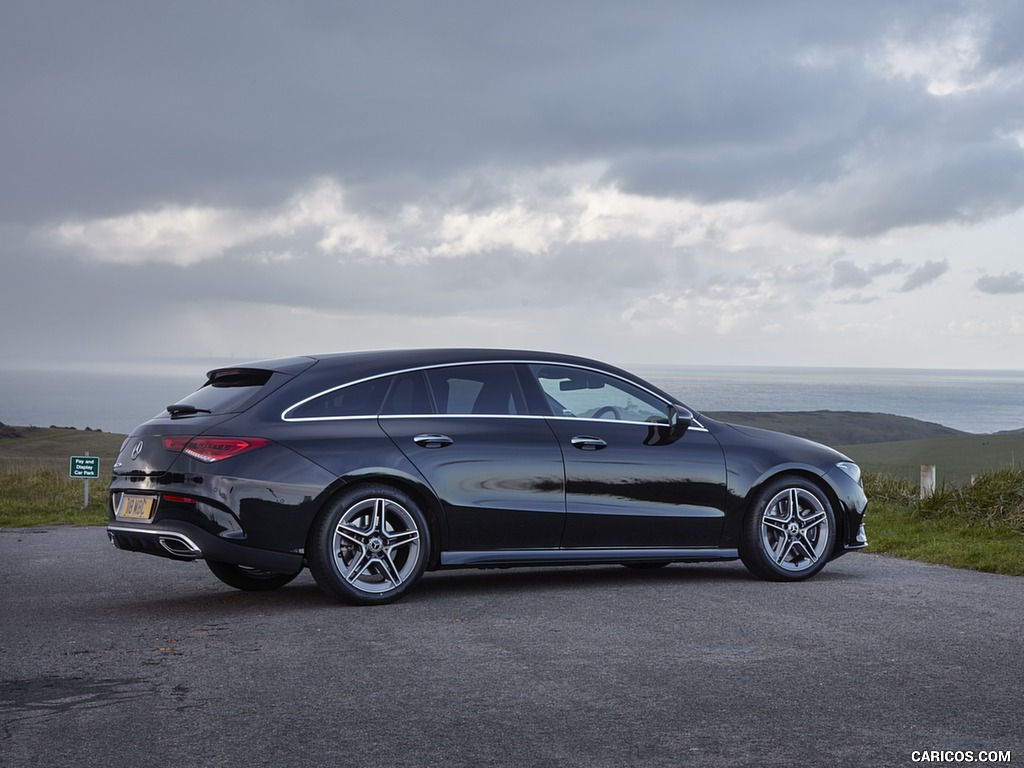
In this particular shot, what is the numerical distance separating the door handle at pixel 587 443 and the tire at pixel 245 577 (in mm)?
2276

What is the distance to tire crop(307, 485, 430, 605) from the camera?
7.59 metres

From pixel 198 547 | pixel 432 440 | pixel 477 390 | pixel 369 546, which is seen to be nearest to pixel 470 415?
pixel 477 390

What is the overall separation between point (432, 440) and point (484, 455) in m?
0.38

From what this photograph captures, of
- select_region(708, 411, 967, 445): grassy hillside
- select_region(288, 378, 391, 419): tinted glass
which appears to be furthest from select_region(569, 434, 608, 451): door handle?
select_region(708, 411, 967, 445): grassy hillside

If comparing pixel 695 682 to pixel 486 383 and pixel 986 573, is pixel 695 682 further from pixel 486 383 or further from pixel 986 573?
pixel 986 573

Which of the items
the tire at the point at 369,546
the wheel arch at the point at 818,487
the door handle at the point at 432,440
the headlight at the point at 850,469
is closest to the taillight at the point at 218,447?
the tire at the point at 369,546

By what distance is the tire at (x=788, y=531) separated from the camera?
351 inches

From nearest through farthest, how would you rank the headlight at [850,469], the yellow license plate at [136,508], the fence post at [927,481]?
the yellow license plate at [136,508], the headlight at [850,469], the fence post at [927,481]

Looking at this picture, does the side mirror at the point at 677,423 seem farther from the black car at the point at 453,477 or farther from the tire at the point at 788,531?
the tire at the point at 788,531

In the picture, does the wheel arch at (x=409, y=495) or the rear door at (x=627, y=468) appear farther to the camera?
the rear door at (x=627, y=468)

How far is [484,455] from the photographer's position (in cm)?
811

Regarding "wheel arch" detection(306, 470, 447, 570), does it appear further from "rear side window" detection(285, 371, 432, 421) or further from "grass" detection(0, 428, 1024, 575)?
"grass" detection(0, 428, 1024, 575)

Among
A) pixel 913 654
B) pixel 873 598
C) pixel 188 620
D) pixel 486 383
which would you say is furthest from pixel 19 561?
pixel 913 654

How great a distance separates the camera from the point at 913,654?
6.09 meters
